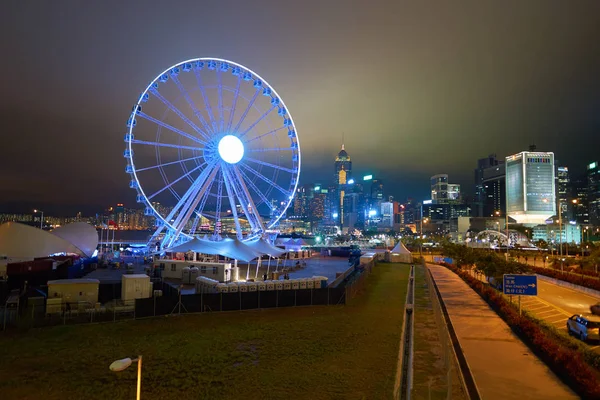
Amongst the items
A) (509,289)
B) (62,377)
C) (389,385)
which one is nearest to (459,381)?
(389,385)

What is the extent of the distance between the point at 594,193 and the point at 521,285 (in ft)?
717

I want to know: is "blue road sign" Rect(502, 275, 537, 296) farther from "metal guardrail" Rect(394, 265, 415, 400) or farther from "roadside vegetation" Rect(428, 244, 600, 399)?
"metal guardrail" Rect(394, 265, 415, 400)

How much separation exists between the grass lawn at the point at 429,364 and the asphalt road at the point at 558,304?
259 inches

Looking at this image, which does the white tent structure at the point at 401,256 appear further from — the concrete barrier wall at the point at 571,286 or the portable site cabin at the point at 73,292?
the portable site cabin at the point at 73,292

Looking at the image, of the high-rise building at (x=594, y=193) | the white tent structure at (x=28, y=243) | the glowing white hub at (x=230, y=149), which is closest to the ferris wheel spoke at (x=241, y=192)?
the glowing white hub at (x=230, y=149)

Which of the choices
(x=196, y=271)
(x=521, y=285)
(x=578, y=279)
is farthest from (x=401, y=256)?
(x=521, y=285)

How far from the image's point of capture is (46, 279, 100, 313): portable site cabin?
1919 centimetres

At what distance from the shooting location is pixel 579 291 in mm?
31891

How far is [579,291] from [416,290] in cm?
1295

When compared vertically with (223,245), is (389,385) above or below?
below

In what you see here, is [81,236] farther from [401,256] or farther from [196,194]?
[401,256]

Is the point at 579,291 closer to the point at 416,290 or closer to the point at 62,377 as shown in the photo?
the point at 416,290

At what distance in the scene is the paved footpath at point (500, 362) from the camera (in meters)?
11.2

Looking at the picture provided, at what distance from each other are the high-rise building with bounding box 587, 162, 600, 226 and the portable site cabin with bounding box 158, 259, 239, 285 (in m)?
215
